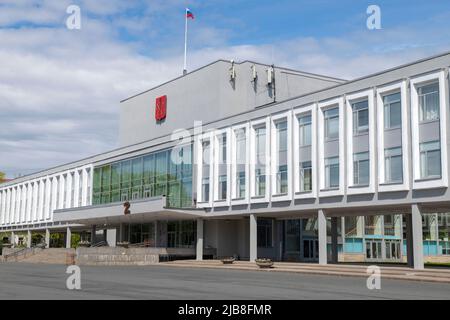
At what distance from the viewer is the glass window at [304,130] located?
1591 inches

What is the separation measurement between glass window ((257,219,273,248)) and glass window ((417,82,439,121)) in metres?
20.2

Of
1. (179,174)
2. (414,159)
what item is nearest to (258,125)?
(179,174)

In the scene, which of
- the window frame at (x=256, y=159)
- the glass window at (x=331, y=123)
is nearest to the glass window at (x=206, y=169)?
the window frame at (x=256, y=159)

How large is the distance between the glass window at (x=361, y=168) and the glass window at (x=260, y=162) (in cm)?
885

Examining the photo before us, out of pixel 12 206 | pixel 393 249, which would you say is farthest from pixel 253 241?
pixel 12 206

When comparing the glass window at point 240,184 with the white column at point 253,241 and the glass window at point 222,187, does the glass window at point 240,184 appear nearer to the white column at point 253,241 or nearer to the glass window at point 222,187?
the glass window at point 222,187

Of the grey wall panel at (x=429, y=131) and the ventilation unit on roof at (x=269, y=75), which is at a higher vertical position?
the ventilation unit on roof at (x=269, y=75)

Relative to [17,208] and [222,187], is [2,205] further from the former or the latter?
[222,187]

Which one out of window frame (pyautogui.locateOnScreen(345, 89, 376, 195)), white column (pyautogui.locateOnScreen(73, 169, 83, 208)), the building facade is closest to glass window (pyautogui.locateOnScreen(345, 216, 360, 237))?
the building facade

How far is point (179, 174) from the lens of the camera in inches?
2052

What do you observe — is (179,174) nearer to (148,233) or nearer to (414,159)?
(148,233)

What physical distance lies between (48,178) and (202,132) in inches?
1348

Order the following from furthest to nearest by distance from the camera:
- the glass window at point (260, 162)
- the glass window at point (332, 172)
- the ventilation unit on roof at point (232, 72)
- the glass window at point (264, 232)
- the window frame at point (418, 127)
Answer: the ventilation unit on roof at point (232, 72)
the glass window at point (264, 232)
the glass window at point (260, 162)
the glass window at point (332, 172)
the window frame at point (418, 127)

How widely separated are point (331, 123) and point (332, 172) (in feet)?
10.5
